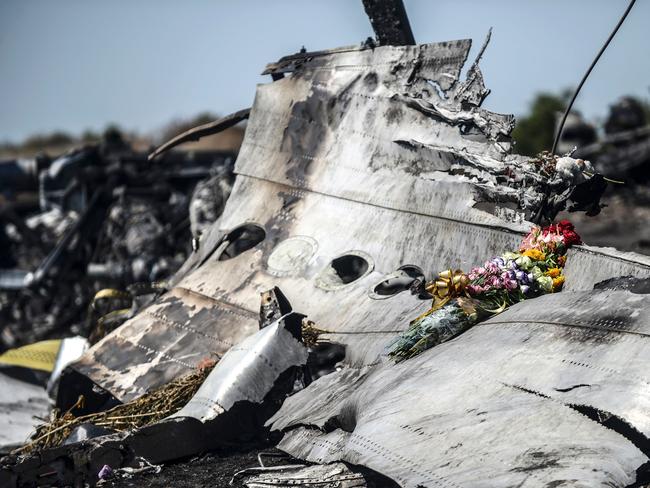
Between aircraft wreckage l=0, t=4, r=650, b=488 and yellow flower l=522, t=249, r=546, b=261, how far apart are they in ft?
0.86

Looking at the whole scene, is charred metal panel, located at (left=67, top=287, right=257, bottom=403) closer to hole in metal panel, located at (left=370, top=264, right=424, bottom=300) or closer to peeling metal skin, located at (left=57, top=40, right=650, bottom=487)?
peeling metal skin, located at (left=57, top=40, right=650, bottom=487)

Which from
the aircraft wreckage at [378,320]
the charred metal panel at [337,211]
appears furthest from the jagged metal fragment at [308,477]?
the charred metal panel at [337,211]

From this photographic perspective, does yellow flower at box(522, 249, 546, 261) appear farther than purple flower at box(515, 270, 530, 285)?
Yes

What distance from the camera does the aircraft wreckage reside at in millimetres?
6141

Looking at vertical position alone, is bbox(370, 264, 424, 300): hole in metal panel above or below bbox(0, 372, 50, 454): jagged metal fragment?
above

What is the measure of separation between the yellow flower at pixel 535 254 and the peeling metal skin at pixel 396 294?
0.26 meters

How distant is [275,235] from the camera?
12.1 meters

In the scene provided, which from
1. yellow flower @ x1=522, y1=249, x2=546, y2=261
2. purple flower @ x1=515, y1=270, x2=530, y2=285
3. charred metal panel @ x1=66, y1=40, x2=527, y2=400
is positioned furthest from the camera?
charred metal panel @ x1=66, y1=40, x2=527, y2=400

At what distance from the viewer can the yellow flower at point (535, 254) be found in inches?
341

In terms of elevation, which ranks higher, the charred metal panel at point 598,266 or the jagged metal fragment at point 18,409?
the charred metal panel at point 598,266

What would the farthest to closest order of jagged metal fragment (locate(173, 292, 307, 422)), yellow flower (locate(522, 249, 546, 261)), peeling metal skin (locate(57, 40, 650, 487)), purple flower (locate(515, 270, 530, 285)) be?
1. jagged metal fragment (locate(173, 292, 307, 422))
2. yellow flower (locate(522, 249, 546, 261))
3. purple flower (locate(515, 270, 530, 285))
4. peeling metal skin (locate(57, 40, 650, 487))

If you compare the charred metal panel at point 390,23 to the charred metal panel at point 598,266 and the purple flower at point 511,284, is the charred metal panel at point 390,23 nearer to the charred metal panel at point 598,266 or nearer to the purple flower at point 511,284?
Result: the charred metal panel at point 598,266

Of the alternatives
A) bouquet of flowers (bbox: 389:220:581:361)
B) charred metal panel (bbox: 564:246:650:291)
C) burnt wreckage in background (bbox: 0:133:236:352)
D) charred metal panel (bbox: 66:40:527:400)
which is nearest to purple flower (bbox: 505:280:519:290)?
bouquet of flowers (bbox: 389:220:581:361)

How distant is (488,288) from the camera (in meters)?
8.64
